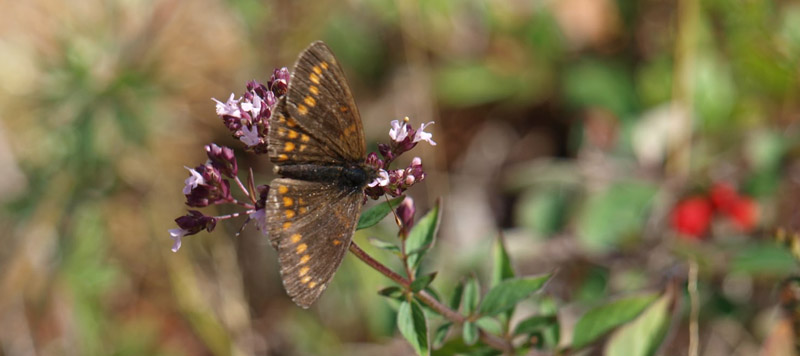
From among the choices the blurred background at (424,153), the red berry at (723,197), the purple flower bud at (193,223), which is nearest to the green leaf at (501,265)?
the blurred background at (424,153)

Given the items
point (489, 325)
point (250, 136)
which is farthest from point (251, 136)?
point (489, 325)

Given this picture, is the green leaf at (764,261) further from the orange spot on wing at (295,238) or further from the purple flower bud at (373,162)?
the orange spot on wing at (295,238)

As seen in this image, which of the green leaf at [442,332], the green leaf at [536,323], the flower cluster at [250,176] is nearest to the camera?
the flower cluster at [250,176]

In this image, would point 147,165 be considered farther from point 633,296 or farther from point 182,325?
point 633,296

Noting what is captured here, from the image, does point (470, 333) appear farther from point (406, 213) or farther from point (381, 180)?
point (381, 180)

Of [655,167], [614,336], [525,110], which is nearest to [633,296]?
[614,336]

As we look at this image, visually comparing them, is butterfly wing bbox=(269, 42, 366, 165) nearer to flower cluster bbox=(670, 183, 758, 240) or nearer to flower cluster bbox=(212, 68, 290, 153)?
flower cluster bbox=(212, 68, 290, 153)

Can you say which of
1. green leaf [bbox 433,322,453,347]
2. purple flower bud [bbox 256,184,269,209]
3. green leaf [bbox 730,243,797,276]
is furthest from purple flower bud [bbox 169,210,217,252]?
green leaf [bbox 730,243,797,276]
